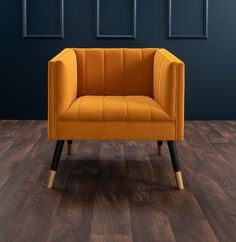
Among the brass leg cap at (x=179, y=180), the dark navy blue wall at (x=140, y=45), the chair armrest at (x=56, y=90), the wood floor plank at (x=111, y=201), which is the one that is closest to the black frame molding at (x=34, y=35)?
the dark navy blue wall at (x=140, y=45)

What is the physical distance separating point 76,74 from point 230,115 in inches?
55.3

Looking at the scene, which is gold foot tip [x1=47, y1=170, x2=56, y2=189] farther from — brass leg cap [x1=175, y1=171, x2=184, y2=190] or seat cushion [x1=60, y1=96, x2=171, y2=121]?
brass leg cap [x1=175, y1=171, x2=184, y2=190]

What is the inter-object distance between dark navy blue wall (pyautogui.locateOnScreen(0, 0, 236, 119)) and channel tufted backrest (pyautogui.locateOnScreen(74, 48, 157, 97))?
934mm

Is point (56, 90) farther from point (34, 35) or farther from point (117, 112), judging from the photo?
point (34, 35)

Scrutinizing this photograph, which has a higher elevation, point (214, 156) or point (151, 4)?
point (151, 4)

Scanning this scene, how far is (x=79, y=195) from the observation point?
190 cm

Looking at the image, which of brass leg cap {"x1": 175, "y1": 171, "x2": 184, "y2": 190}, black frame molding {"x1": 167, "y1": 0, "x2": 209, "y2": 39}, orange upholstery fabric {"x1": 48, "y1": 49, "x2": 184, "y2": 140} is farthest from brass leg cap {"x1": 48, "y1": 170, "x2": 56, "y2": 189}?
black frame molding {"x1": 167, "y1": 0, "x2": 209, "y2": 39}

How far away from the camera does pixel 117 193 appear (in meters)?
1.92

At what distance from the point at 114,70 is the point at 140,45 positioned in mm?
966

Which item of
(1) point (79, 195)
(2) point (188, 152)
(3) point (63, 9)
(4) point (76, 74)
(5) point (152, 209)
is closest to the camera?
(5) point (152, 209)

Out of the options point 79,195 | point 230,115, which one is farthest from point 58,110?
point 230,115

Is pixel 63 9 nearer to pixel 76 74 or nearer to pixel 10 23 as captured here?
pixel 10 23

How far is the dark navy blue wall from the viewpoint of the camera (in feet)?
10.8

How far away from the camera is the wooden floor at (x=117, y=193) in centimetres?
155
